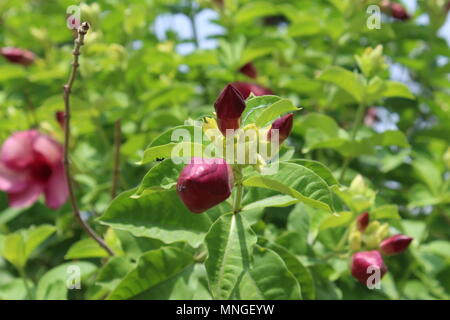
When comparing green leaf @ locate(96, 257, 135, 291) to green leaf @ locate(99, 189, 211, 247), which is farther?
green leaf @ locate(96, 257, 135, 291)

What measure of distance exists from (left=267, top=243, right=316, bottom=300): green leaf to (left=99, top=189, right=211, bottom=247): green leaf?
16 cm

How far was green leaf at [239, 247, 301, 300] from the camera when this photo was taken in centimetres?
99

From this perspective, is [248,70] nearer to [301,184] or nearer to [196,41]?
[196,41]

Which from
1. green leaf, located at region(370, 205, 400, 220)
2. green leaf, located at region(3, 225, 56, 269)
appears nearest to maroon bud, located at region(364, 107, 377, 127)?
green leaf, located at region(370, 205, 400, 220)

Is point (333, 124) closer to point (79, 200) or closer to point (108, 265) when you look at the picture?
point (108, 265)

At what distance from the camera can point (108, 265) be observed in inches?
45.4

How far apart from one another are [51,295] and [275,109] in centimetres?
74

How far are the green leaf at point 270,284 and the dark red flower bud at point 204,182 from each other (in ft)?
0.68

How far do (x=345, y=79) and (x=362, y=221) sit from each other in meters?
0.37

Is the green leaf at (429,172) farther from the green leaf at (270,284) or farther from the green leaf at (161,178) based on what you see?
the green leaf at (161,178)

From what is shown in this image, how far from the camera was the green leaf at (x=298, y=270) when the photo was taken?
1088 millimetres

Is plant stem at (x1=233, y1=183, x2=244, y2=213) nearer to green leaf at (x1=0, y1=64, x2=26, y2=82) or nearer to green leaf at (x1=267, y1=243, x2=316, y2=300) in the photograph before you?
green leaf at (x1=267, y1=243, x2=316, y2=300)

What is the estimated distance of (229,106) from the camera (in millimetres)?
846
